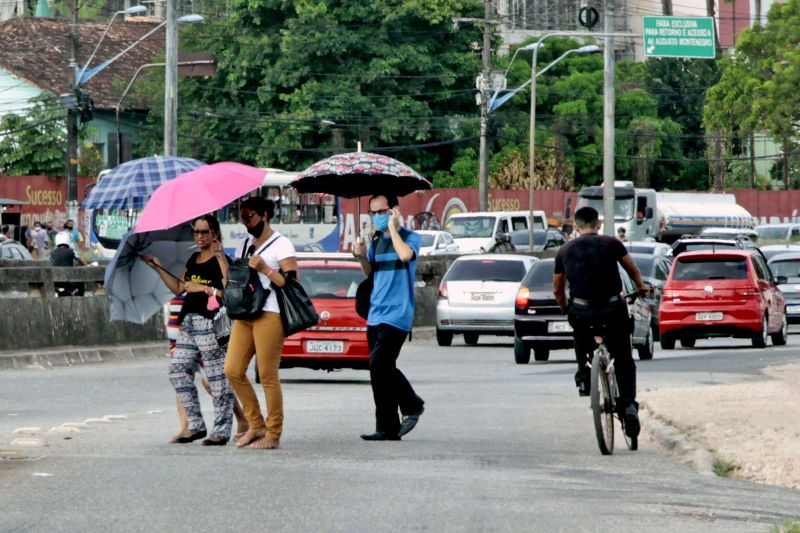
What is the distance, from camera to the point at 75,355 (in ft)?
81.6

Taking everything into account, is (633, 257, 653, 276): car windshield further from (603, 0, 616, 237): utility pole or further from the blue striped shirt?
the blue striped shirt

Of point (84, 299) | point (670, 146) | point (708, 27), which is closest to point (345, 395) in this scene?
point (84, 299)

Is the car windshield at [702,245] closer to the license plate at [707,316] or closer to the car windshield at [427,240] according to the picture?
the license plate at [707,316]

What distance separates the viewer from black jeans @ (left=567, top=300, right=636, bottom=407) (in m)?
12.6

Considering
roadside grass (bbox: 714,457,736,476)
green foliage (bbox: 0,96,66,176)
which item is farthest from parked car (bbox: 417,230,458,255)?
roadside grass (bbox: 714,457,736,476)

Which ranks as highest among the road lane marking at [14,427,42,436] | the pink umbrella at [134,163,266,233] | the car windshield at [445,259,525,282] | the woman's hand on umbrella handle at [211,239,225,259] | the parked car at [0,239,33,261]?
the pink umbrella at [134,163,266,233]

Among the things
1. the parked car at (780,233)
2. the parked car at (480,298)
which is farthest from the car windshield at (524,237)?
the parked car at (480,298)

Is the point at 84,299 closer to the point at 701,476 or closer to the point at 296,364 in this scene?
the point at 296,364

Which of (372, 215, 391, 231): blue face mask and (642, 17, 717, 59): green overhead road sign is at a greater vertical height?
(642, 17, 717, 59): green overhead road sign

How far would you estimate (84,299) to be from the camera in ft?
84.6

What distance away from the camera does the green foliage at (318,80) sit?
2670 inches

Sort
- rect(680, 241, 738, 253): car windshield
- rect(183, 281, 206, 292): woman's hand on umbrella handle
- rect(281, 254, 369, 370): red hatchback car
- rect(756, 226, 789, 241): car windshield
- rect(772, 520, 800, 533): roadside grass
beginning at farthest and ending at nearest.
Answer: rect(756, 226, 789, 241): car windshield < rect(680, 241, 738, 253): car windshield < rect(281, 254, 369, 370): red hatchback car < rect(183, 281, 206, 292): woman's hand on umbrella handle < rect(772, 520, 800, 533): roadside grass

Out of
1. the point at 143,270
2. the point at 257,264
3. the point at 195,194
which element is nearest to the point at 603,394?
the point at 257,264

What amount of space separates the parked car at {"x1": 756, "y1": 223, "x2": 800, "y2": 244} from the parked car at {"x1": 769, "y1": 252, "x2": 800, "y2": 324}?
24.9 meters
